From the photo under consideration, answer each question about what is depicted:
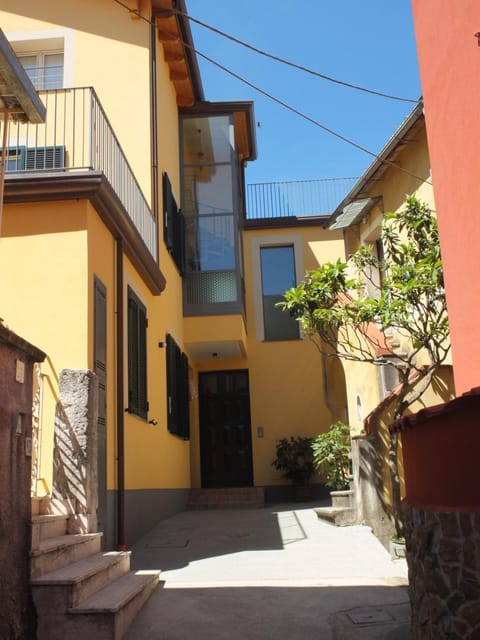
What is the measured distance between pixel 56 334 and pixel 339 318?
3.54 metres

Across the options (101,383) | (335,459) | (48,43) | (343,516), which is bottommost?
(343,516)

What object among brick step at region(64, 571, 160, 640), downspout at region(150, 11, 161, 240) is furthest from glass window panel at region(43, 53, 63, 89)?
brick step at region(64, 571, 160, 640)

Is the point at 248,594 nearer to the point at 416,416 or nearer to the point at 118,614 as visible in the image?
the point at 118,614

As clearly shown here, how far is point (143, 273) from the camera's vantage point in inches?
389

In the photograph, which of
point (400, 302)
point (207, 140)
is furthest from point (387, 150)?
point (207, 140)

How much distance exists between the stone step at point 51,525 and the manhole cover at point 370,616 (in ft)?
8.45

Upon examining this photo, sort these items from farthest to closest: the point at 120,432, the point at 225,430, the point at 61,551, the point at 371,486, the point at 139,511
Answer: the point at 225,430, the point at 371,486, the point at 139,511, the point at 120,432, the point at 61,551

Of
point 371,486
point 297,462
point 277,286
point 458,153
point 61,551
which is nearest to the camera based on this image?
point 61,551

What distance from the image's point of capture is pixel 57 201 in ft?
24.2

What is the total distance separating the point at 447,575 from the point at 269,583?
11.3ft

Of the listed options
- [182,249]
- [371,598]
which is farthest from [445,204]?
[182,249]

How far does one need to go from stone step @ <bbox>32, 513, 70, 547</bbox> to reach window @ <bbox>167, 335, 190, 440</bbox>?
523 centimetres

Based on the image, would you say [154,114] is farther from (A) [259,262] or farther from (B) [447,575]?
(B) [447,575]

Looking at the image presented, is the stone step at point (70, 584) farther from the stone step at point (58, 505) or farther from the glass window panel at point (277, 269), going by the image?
the glass window panel at point (277, 269)
